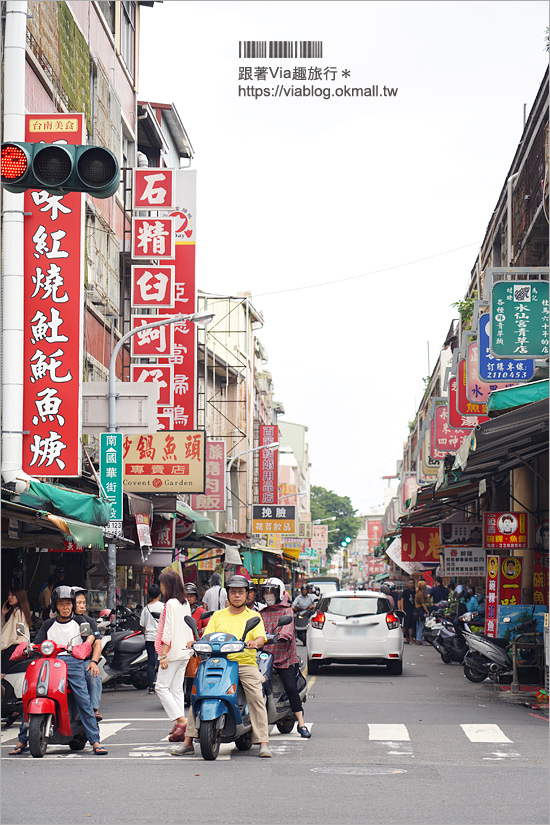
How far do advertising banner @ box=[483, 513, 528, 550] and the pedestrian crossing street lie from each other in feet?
22.3

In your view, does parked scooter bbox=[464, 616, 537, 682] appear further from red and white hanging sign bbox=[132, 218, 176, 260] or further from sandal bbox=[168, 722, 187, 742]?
red and white hanging sign bbox=[132, 218, 176, 260]

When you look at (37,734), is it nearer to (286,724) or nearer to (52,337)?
(286,724)

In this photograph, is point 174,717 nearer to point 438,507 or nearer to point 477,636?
point 477,636

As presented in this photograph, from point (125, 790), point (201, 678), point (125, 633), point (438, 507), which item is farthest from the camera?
point (438, 507)

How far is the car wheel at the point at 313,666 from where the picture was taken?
22.1 metres

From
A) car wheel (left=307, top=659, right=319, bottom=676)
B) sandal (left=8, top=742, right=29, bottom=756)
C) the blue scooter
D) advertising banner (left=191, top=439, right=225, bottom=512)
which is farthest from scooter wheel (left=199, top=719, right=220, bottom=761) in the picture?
advertising banner (left=191, top=439, right=225, bottom=512)

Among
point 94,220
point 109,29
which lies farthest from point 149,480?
point 109,29

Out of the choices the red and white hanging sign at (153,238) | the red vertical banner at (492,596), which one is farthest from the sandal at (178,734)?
the red and white hanging sign at (153,238)

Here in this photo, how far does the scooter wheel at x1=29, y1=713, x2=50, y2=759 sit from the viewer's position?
11.4 m

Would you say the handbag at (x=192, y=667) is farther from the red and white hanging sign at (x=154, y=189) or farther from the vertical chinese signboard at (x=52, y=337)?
the red and white hanging sign at (x=154, y=189)

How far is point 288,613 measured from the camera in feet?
42.3

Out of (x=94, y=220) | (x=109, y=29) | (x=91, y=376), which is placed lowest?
(x=91, y=376)

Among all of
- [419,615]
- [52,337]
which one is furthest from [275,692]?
[419,615]

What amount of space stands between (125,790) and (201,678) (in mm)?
2088
